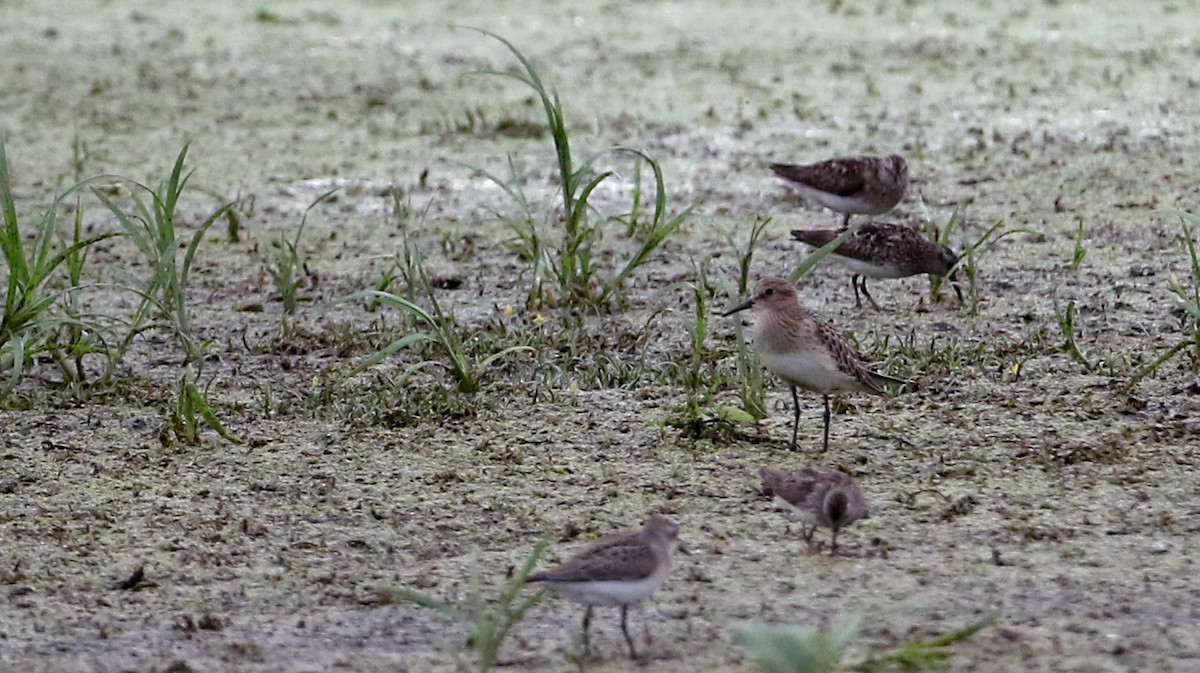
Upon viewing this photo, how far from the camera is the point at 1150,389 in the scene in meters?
5.66

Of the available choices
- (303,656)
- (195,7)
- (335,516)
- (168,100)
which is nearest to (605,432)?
(335,516)

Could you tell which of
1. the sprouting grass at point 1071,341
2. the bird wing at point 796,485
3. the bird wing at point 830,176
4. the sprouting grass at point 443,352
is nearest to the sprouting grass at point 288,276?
the sprouting grass at point 443,352

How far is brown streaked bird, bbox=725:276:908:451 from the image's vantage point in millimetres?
5180

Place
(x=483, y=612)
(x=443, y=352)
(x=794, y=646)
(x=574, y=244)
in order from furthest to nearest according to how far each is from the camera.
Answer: (x=574, y=244) → (x=443, y=352) → (x=483, y=612) → (x=794, y=646)

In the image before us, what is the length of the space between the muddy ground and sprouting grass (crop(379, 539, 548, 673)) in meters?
0.06

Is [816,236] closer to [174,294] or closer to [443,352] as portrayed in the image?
[443,352]

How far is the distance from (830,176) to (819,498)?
361 centimetres

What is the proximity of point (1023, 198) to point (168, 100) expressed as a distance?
5120 millimetres

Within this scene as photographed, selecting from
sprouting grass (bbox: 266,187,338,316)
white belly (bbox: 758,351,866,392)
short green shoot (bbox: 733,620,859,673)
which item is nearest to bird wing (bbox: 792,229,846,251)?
sprouting grass (bbox: 266,187,338,316)

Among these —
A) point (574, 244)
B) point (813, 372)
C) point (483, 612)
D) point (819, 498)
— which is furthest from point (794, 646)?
point (574, 244)

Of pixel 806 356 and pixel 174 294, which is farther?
pixel 174 294

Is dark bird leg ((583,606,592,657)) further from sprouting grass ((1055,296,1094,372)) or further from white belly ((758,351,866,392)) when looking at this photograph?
sprouting grass ((1055,296,1094,372))

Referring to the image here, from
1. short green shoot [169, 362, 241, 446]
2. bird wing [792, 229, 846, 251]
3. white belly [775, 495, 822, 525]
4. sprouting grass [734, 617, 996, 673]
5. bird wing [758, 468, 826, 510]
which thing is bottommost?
short green shoot [169, 362, 241, 446]

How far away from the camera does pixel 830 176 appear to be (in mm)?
7824
